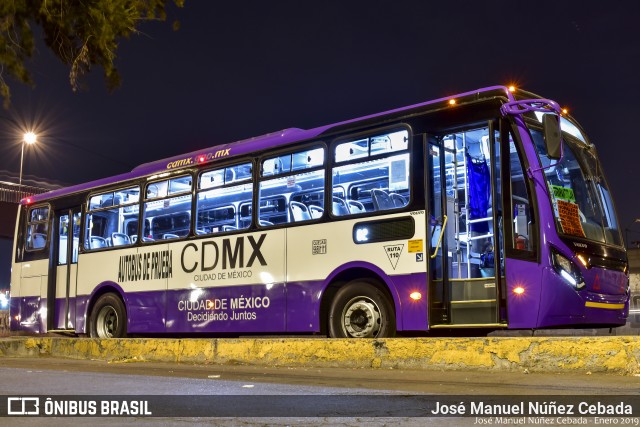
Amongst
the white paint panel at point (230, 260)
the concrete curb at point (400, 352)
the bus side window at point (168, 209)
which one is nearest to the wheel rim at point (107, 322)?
the concrete curb at point (400, 352)

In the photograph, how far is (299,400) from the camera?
20.3 ft

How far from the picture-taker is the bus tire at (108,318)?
13867 mm

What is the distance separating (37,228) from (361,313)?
8671 mm

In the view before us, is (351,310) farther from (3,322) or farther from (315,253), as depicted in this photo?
(3,322)

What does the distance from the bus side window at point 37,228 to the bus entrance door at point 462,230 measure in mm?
9282

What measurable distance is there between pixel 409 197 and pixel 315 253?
1718 mm

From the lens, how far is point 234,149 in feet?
41.1

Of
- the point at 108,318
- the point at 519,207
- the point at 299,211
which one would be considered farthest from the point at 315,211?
the point at 108,318

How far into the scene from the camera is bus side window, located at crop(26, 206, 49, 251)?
1581cm

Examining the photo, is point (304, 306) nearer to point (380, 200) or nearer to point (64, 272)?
point (380, 200)

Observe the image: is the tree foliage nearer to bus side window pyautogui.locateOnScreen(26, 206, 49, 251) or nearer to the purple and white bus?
the purple and white bus

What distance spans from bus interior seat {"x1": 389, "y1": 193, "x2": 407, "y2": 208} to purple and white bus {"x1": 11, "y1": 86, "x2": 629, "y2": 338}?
0.11ft

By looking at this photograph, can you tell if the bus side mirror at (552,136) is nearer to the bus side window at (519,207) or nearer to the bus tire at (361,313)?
the bus side window at (519,207)

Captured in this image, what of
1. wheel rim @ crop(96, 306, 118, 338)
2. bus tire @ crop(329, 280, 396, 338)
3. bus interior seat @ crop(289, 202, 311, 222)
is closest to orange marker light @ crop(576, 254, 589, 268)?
bus tire @ crop(329, 280, 396, 338)
